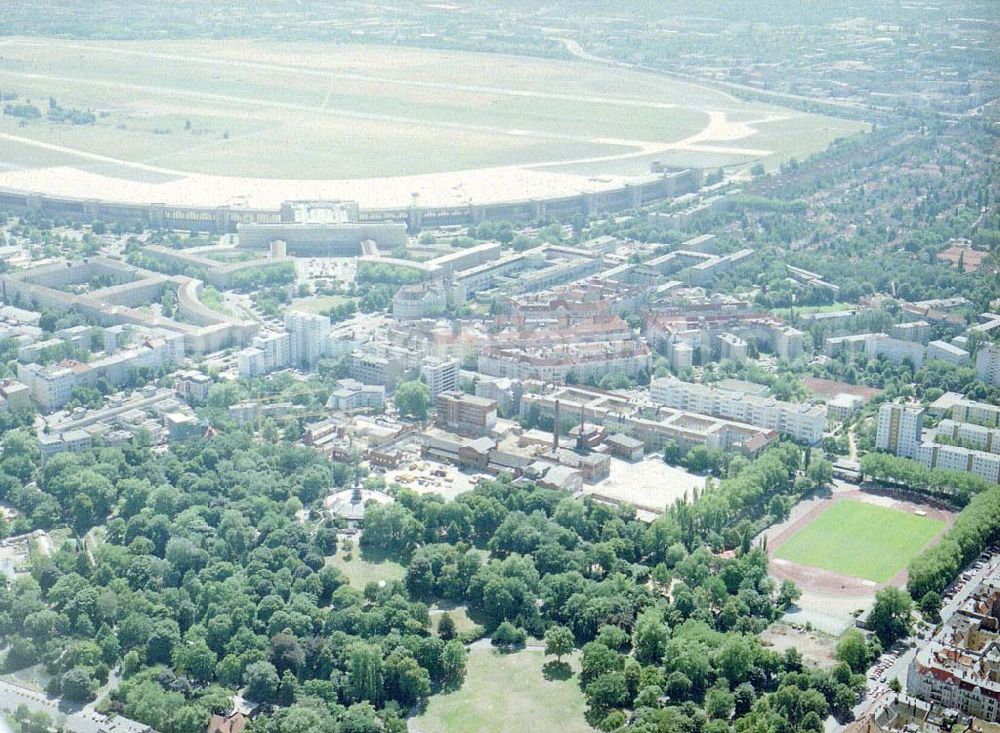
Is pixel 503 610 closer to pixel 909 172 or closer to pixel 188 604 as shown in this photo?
pixel 188 604

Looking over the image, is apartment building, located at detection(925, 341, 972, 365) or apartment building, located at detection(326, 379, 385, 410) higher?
apartment building, located at detection(925, 341, 972, 365)

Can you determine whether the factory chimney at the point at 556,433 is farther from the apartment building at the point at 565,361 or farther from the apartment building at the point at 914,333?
the apartment building at the point at 914,333

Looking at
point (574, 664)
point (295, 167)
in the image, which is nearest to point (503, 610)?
point (574, 664)

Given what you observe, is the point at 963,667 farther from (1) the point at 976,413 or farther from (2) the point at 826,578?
(1) the point at 976,413

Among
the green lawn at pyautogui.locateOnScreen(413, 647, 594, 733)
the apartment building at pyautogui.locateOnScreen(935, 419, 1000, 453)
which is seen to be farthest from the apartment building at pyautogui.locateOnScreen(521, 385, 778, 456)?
the green lawn at pyautogui.locateOnScreen(413, 647, 594, 733)

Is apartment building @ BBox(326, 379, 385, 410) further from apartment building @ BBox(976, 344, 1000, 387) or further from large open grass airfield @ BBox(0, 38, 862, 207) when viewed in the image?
large open grass airfield @ BBox(0, 38, 862, 207)
